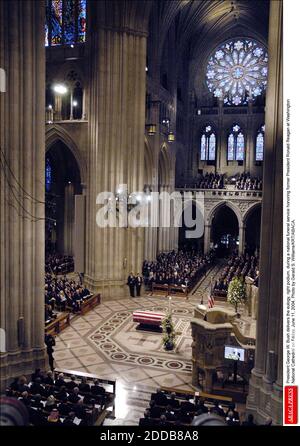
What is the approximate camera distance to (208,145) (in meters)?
43.2

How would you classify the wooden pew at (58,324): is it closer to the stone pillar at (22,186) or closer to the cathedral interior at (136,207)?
the cathedral interior at (136,207)

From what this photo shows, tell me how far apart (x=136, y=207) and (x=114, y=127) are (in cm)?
457

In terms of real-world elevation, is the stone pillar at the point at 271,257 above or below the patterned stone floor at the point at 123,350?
above

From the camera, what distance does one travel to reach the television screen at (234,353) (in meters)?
11.6

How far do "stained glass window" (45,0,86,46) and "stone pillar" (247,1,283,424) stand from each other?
1778cm

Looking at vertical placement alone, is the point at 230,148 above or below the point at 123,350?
above

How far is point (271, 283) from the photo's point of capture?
1063 centimetres

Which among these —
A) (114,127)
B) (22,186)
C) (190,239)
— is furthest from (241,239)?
(22,186)

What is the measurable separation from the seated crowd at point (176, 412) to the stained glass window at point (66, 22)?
22006mm

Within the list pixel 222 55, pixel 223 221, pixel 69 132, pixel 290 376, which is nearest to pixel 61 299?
pixel 69 132

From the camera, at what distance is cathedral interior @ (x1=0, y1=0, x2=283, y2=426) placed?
35.6 feet

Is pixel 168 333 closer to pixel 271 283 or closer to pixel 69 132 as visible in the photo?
pixel 271 283

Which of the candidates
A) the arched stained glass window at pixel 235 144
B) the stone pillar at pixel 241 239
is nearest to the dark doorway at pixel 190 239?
the stone pillar at pixel 241 239

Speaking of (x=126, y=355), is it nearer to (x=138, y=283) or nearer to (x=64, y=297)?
(x=64, y=297)
